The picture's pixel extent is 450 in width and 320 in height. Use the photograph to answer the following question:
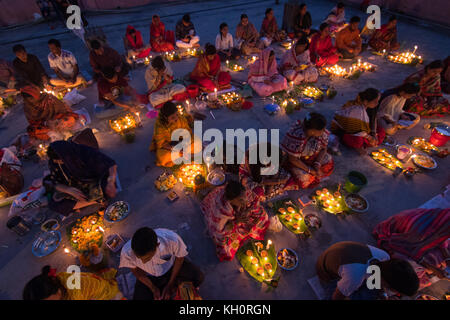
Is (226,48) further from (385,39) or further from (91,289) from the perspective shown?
(91,289)

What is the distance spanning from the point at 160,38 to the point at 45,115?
5712 millimetres

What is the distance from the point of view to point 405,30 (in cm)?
1061

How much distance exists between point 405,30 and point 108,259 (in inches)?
591

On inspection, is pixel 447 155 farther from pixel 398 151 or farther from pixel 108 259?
pixel 108 259

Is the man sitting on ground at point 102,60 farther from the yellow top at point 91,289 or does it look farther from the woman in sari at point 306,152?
the yellow top at point 91,289

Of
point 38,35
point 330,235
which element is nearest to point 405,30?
point 330,235

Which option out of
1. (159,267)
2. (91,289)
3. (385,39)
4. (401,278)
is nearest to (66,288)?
(91,289)

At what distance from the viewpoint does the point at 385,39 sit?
8602mm

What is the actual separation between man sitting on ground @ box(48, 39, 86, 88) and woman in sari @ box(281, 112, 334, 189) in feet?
24.2

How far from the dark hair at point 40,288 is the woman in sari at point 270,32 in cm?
1010

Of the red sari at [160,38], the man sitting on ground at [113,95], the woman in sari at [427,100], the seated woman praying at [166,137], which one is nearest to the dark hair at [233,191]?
the seated woman praying at [166,137]

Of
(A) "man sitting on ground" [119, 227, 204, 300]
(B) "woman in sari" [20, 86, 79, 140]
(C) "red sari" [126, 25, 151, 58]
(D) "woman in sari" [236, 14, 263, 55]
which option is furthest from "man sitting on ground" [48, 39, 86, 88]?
(A) "man sitting on ground" [119, 227, 204, 300]

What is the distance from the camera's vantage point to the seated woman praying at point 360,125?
4566 millimetres
